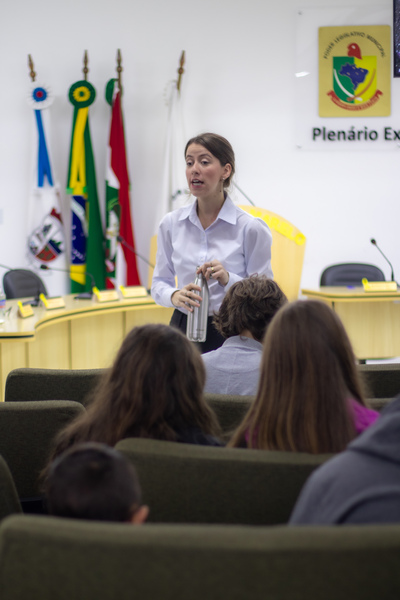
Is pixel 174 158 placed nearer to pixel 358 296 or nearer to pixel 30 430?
pixel 358 296

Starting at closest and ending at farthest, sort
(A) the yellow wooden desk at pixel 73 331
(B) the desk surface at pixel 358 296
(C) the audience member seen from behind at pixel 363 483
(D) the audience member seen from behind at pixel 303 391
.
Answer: (C) the audience member seen from behind at pixel 363 483 → (D) the audience member seen from behind at pixel 303 391 → (A) the yellow wooden desk at pixel 73 331 → (B) the desk surface at pixel 358 296

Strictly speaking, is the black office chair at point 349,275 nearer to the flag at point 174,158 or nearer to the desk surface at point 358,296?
the desk surface at point 358,296

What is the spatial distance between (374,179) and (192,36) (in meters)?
2.25

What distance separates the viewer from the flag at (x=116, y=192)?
6105mm

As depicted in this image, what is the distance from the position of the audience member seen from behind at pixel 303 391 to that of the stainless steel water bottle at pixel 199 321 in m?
1.10

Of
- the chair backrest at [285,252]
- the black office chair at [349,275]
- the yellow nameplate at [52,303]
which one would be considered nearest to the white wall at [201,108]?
the chair backrest at [285,252]

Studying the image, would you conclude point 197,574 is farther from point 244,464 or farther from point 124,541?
point 244,464

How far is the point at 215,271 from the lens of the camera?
7.88 ft

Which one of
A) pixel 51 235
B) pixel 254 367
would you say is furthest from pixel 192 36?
pixel 254 367

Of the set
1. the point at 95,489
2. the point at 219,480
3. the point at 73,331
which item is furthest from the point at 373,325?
the point at 95,489

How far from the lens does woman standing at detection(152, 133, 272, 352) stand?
2473mm

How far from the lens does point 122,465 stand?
38.4 inches

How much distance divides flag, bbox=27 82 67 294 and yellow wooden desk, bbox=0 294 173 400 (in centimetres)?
148

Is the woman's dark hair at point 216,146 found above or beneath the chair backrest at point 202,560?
above
